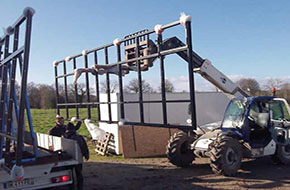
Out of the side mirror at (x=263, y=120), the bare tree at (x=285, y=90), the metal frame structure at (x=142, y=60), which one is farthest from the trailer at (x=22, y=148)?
the bare tree at (x=285, y=90)

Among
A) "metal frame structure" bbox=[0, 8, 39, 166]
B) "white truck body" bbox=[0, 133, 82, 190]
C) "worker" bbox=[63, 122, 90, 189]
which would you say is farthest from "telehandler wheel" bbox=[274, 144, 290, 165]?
"metal frame structure" bbox=[0, 8, 39, 166]

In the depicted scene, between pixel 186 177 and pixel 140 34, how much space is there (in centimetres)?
→ 372

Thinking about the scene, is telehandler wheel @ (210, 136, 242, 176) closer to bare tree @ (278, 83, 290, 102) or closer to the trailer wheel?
the trailer wheel

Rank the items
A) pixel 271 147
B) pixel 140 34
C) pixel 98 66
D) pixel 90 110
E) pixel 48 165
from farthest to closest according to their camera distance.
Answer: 1. pixel 271 147
2. pixel 90 110
3. pixel 98 66
4. pixel 140 34
5. pixel 48 165

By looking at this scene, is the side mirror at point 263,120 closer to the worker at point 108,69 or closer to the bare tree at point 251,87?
the bare tree at point 251,87

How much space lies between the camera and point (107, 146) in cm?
1170

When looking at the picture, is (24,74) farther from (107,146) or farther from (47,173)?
(107,146)

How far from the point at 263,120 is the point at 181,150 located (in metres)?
2.41

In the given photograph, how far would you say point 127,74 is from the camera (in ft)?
24.1

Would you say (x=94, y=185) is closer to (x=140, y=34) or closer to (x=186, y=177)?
Result: (x=186, y=177)

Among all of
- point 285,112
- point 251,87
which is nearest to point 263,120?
point 285,112

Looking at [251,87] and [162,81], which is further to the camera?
[251,87]

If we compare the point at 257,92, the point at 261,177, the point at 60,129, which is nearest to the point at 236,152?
the point at 261,177

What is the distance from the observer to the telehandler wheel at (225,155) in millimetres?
7777
